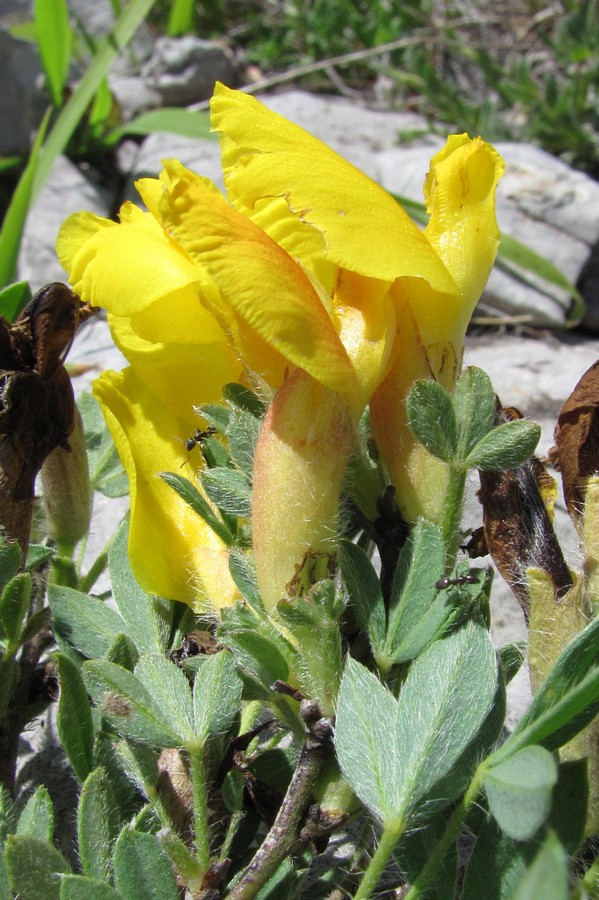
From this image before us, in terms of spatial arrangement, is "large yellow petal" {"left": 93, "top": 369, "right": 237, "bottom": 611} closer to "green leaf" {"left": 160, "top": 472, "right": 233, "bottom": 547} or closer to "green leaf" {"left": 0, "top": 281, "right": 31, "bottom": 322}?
"green leaf" {"left": 160, "top": 472, "right": 233, "bottom": 547}

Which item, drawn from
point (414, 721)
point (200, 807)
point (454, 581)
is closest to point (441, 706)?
point (414, 721)

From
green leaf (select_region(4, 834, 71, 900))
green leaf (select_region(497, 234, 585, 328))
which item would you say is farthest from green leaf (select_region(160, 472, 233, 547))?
green leaf (select_region(497, 234, 585, 328))

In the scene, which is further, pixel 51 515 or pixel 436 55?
pixel 436 55

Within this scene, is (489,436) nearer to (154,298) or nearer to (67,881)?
(154,298)

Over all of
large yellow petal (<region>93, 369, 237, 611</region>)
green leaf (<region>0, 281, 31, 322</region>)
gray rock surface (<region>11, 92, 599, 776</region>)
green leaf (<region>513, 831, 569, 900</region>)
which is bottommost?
gray rock surface (<region>11, 92, 599, 776</region>)

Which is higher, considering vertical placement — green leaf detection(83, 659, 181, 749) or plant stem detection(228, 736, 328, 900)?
green leaf detection(83, 659, 181, 749)

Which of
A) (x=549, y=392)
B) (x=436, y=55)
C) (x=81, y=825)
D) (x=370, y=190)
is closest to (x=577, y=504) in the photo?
(x=370, y=190)
